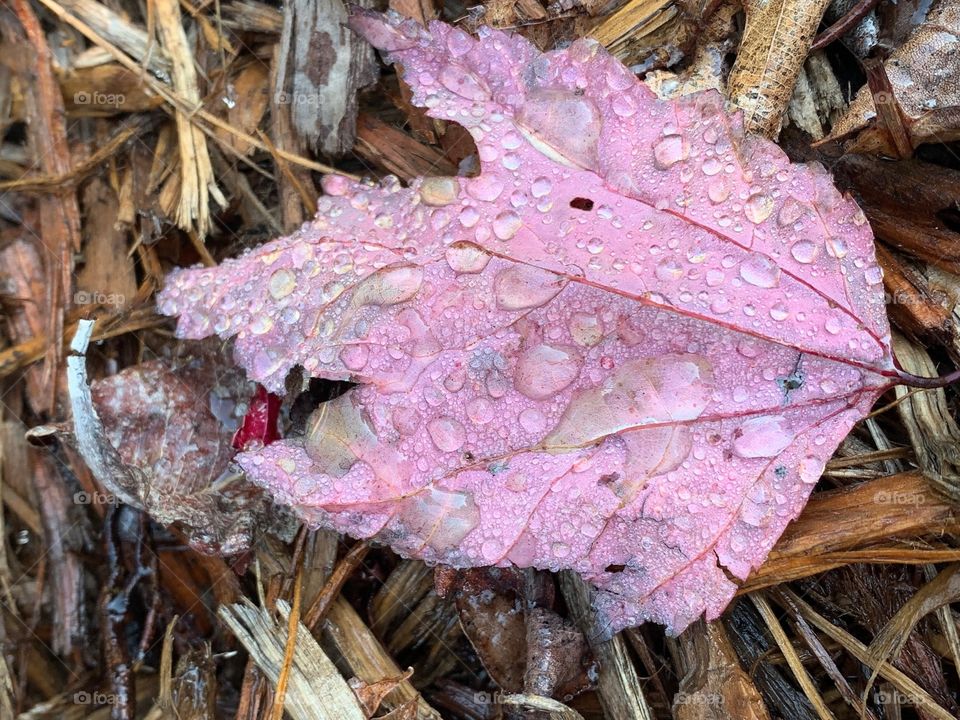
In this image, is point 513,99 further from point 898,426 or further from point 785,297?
point 898,426

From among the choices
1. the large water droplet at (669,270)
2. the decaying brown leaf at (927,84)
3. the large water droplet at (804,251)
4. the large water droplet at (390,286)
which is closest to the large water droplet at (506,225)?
the large water droplet at (390,286)

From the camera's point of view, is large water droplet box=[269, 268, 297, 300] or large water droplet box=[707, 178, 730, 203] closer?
large water droplet box=[707, 178, 730, 203]

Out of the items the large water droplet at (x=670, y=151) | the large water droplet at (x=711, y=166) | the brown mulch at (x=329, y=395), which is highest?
the large water droplet at (x=670, y=151)

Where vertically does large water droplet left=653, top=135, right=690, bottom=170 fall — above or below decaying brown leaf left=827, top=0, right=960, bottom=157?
below

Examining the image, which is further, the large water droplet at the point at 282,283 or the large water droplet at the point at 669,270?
the large water droplet at the point at 282,283

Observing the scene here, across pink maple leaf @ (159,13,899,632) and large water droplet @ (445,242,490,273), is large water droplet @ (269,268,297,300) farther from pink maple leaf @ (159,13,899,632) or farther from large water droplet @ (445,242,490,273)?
large water droplet @ (445,242,490,273)

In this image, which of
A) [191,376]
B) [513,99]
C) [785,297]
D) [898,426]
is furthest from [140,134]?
[898,426]

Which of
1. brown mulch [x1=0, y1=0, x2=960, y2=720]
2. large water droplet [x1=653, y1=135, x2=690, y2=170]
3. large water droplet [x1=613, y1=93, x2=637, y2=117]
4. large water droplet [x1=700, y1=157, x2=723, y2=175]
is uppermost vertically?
large water droplet [x1=613, y1=93, x2=637, y2=117]

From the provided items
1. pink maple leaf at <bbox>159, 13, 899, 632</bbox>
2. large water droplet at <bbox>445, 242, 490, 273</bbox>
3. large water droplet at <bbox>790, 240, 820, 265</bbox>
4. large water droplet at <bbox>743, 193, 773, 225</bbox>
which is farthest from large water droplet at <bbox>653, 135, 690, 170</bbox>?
large water droplet at <bbox>445, 242, 490, 273</bbox>

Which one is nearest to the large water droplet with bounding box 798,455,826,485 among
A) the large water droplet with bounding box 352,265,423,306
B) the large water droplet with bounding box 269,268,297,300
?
the large water droplet with bounding box 352,265,423,306

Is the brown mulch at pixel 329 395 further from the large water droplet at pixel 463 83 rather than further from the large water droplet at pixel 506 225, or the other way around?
the large water droplet at pixel 506 225
